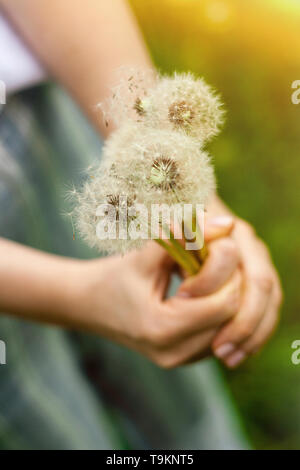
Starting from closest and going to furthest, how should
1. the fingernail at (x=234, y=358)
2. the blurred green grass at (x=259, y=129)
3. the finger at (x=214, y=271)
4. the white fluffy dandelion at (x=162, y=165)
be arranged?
the white fluffy dandelion at (x=162, y=165) → the finger at (x=214, y=271) → the fingernail at (x=234, y=358) → the blurred green grass at (x=259, y=129)

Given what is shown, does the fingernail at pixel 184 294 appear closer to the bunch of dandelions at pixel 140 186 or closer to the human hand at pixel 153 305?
the human hand at pixel 153 305

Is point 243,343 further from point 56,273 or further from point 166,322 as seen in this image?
point 56,273

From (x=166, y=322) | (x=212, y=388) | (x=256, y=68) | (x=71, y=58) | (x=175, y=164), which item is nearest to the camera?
(x=175, y=164)

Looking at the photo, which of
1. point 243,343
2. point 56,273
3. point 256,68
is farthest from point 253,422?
point 256,68

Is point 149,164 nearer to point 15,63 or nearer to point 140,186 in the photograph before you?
point 140,186

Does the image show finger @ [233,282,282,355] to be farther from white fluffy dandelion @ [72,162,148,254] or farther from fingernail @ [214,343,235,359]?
white fluffy dandelion @ [72,162,148,254]

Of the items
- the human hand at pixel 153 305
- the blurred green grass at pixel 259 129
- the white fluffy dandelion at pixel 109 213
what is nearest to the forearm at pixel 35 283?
the human hand at pixel 153 305
